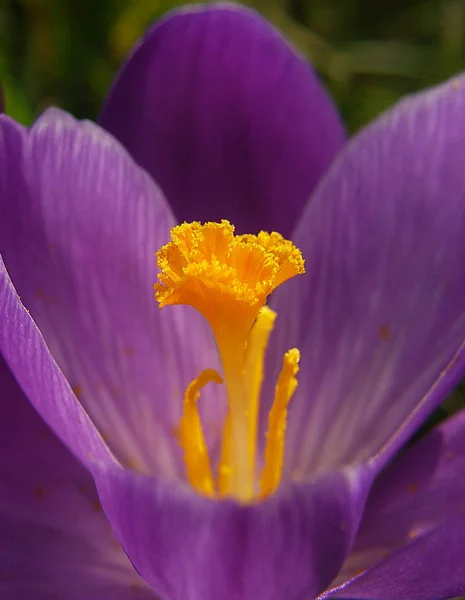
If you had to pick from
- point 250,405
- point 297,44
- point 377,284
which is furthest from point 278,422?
point 297,44

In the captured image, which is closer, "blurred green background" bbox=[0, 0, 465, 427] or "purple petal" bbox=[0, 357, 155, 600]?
"purple petal" bbox=[0, 357, 155, 600]

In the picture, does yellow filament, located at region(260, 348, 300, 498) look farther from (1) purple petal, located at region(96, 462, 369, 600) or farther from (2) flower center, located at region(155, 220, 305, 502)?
(1) purple petal, located at region(96, 462, 369, 600)

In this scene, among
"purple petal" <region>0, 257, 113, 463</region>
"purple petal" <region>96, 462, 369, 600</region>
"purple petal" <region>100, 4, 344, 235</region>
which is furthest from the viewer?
"purple petal" <region>100, 4, 344, 235</region>

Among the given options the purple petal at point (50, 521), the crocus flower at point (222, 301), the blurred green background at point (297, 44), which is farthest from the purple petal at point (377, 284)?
the blurred green background at point (297, 44)

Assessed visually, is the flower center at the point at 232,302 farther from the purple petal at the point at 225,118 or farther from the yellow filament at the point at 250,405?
the purple petal at the point at 225,118

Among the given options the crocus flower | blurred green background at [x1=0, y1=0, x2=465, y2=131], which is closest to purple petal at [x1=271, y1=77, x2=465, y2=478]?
the crocus flower

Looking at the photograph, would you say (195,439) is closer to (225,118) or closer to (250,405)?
(250,405)

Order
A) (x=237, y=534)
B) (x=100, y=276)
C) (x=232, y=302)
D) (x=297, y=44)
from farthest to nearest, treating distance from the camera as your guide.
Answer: (x=297, y=44) < (x=100, y=276) < (x=232, y=302) < (x=237, y=534)
